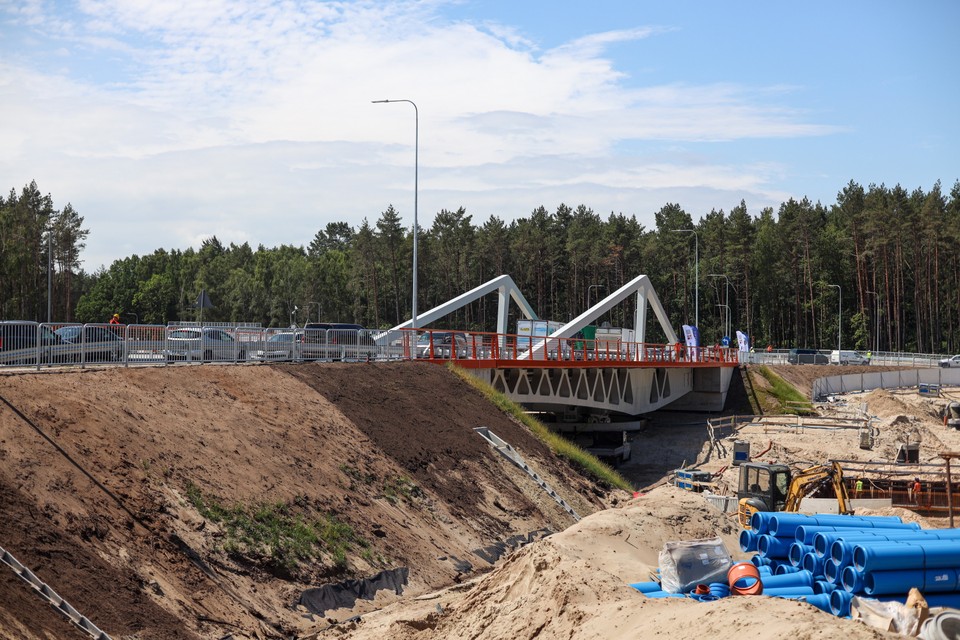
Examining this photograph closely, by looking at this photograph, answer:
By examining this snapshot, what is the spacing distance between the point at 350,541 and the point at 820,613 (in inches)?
425

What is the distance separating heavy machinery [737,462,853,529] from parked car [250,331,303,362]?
13.7 meters

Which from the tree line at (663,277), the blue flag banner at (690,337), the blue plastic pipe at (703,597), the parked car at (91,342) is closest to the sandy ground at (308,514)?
the blue plastic pipe at (703,597)

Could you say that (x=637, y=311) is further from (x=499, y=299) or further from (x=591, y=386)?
(x=591, y=386)

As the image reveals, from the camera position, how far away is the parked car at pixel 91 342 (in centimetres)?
2164

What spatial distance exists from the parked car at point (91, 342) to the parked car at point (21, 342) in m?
0.73

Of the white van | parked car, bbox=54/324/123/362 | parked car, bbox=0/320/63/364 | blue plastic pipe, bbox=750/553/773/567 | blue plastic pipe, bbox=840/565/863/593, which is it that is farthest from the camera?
the white van

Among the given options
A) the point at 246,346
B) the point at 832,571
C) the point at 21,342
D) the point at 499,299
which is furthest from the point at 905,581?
the point at 499,299

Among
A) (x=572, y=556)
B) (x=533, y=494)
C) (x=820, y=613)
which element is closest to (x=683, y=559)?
(x=572, y=556)

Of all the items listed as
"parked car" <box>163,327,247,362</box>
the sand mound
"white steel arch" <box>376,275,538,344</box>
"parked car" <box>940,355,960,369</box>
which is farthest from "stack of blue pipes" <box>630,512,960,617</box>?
"parked car" <box>940,355,960,369</box>

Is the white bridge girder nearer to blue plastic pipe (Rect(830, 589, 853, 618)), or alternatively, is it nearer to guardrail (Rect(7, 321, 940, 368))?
guardrail (Rect(7, 321, 940, 368))

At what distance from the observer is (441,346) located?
3434 centimetres

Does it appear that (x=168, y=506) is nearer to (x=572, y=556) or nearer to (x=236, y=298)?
(x=572, y=556)

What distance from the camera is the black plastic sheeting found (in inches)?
671

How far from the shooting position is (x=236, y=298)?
115 meters
